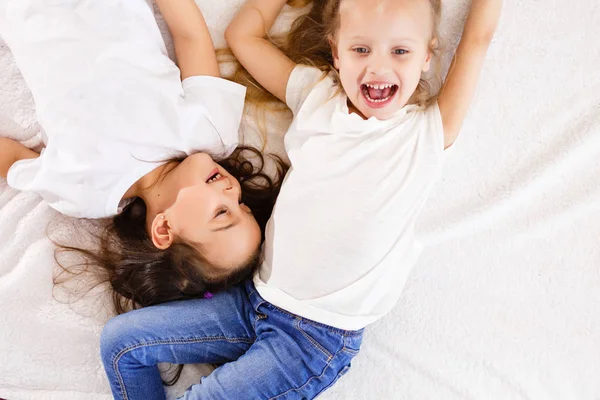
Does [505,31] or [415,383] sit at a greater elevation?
[505,31]

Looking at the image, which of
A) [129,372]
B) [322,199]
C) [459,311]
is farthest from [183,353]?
[459,311]

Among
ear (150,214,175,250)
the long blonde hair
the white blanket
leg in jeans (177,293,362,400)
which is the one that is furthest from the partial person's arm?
leg in jeans (177,293,362,400)

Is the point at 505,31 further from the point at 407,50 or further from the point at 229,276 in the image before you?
the point at 229,276

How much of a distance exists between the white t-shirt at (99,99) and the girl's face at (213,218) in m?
0.10

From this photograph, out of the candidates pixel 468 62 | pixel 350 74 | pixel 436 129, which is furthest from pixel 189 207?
pixel 468 62

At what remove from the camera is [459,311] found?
3.70 ft

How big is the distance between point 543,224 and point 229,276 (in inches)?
24.3

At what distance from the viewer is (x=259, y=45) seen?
110cm

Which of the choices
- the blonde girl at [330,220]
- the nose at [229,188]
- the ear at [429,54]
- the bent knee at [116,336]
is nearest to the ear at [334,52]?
the blonde girl at [330,220]

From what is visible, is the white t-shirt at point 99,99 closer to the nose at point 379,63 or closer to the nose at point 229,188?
the nose at point 229,188

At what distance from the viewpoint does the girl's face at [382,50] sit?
3.14 feet

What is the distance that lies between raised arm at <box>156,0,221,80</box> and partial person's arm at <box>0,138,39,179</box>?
34 cm

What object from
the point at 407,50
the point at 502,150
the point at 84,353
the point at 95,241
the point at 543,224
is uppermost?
the point at 407,50

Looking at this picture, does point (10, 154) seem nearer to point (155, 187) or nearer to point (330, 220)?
point (155, 187)
